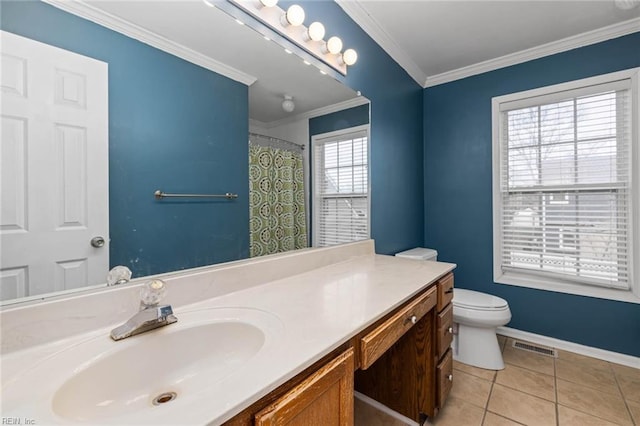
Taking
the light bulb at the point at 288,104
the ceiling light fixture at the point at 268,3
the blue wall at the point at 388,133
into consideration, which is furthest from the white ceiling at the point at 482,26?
the light bulb at the point at 288,104

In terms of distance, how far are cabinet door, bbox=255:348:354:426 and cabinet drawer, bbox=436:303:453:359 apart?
79 centimetres

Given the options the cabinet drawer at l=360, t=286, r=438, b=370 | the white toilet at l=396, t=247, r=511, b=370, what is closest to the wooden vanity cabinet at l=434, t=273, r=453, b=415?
the cabinet drawer at l=360, t=286, r=438, b=370

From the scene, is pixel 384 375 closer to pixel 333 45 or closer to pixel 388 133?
pixel 388 133

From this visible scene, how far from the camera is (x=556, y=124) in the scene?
7.13 feet

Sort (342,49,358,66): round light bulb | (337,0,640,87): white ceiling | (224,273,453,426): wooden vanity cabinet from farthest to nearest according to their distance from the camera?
(337,0,640,87): white ceiling → (342,49,358,66): round light bulb → (224,273,453,426): wooden vanity cabinet

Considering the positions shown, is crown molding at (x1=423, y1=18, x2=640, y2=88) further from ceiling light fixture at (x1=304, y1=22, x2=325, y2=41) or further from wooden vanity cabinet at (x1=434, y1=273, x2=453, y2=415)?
wooden vanity cabinet at (x1=434, y1=273, x2=453, y2=415)

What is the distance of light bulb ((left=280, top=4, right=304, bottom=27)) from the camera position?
4.11ft

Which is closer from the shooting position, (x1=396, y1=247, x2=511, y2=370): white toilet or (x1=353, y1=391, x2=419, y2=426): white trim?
(x1=353, y1=391, x2=419, y2=426): white trim

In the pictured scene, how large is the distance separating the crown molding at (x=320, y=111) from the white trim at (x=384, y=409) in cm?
156

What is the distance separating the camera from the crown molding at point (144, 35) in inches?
27.6

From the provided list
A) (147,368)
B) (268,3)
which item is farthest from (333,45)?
(147,368)

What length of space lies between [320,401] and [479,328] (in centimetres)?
173

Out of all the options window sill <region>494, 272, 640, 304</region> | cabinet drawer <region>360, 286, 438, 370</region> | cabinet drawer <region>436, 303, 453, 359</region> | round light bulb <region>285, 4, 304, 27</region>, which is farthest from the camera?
window sill <region>494, 272, 640, 304</region>

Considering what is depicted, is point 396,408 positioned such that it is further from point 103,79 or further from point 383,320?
point 103,79
